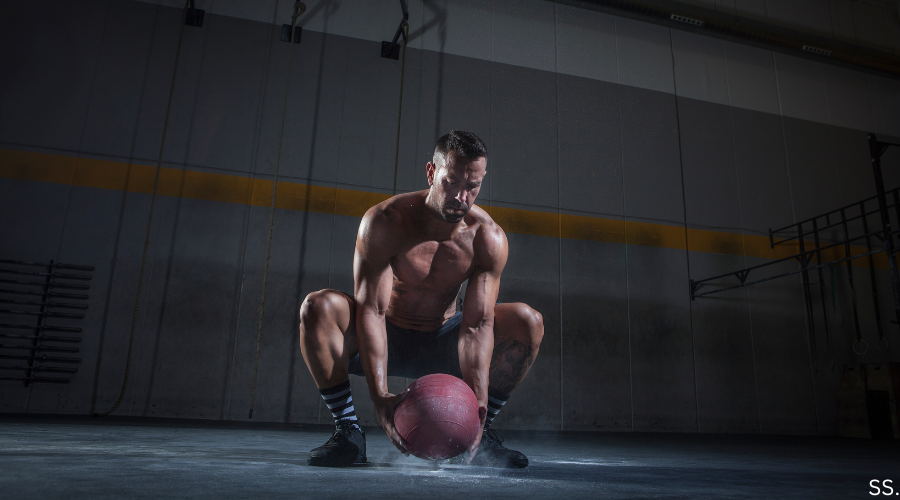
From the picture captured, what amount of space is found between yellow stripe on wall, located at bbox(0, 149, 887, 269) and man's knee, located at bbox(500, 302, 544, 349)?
3749 mm

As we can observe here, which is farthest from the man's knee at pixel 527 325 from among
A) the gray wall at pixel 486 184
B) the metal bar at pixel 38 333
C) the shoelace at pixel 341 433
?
the metal bar at pixel 38 333

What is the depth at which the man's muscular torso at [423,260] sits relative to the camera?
2.06m

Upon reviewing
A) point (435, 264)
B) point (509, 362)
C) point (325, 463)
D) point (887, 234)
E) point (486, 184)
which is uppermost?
point (486, 184)

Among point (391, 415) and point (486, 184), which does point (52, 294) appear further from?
point (391, 415)

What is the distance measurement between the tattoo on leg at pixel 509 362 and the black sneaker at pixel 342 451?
583 millimetres

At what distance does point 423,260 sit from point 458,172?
1.34 feet

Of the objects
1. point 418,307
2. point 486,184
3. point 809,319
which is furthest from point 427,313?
point 809,319

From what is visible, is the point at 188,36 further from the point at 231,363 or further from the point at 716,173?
the point at 716,173

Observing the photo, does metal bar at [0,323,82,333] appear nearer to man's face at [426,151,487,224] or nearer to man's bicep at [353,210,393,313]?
man's bicep at [353,210,393,313]

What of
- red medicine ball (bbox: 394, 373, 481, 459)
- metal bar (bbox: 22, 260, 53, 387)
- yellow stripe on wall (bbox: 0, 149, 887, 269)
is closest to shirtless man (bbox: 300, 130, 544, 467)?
red medicine ball (bbox: 394, 373, 481, 459)

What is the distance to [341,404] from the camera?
1897 millimetres

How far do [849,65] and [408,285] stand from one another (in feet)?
26.0

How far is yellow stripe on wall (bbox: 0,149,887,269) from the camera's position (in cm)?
503

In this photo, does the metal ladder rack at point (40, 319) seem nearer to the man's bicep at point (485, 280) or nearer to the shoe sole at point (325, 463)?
the shoe sole at point (325, 463)
